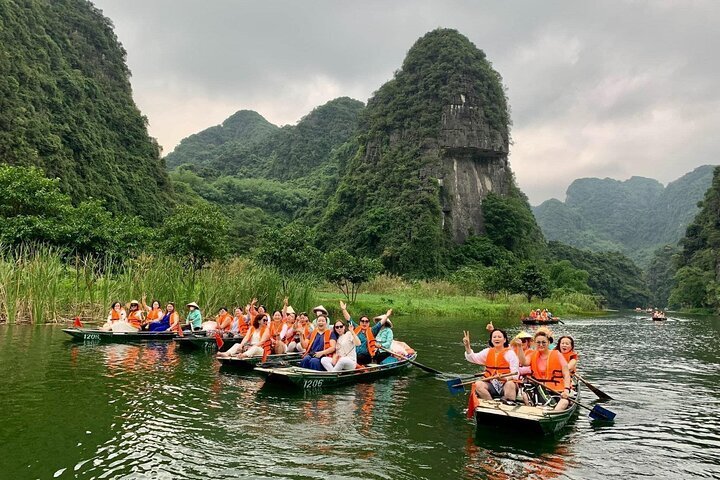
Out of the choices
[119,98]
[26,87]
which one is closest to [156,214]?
[26,87]

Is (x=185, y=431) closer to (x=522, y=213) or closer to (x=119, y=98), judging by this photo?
(x=119, y=98)

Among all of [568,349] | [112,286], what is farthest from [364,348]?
[112,286]

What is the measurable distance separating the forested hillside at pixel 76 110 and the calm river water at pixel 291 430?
1309 inches

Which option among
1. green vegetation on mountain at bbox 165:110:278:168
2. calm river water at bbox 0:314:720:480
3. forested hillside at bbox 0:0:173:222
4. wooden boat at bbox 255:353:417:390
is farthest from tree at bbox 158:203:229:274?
green vegetation on mountain at bbox 165:110:278:168

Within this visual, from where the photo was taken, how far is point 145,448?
6926 mm

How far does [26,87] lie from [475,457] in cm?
5038

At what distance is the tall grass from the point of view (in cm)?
1766

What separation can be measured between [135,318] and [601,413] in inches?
536

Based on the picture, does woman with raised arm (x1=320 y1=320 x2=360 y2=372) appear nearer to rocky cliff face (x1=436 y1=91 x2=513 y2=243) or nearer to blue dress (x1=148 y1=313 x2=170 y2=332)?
blue dress (x1=148 y1=313 x2=170 y2=332)

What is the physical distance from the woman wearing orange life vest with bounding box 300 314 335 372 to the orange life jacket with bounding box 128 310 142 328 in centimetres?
763

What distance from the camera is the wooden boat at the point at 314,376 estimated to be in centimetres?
1030

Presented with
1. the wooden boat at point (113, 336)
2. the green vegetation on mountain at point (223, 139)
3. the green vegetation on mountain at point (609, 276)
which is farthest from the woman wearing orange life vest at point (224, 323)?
the green vegetation on mountain at point (223, 139)

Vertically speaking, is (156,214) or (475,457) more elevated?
(156,214)

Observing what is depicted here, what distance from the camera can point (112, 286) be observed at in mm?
19656
